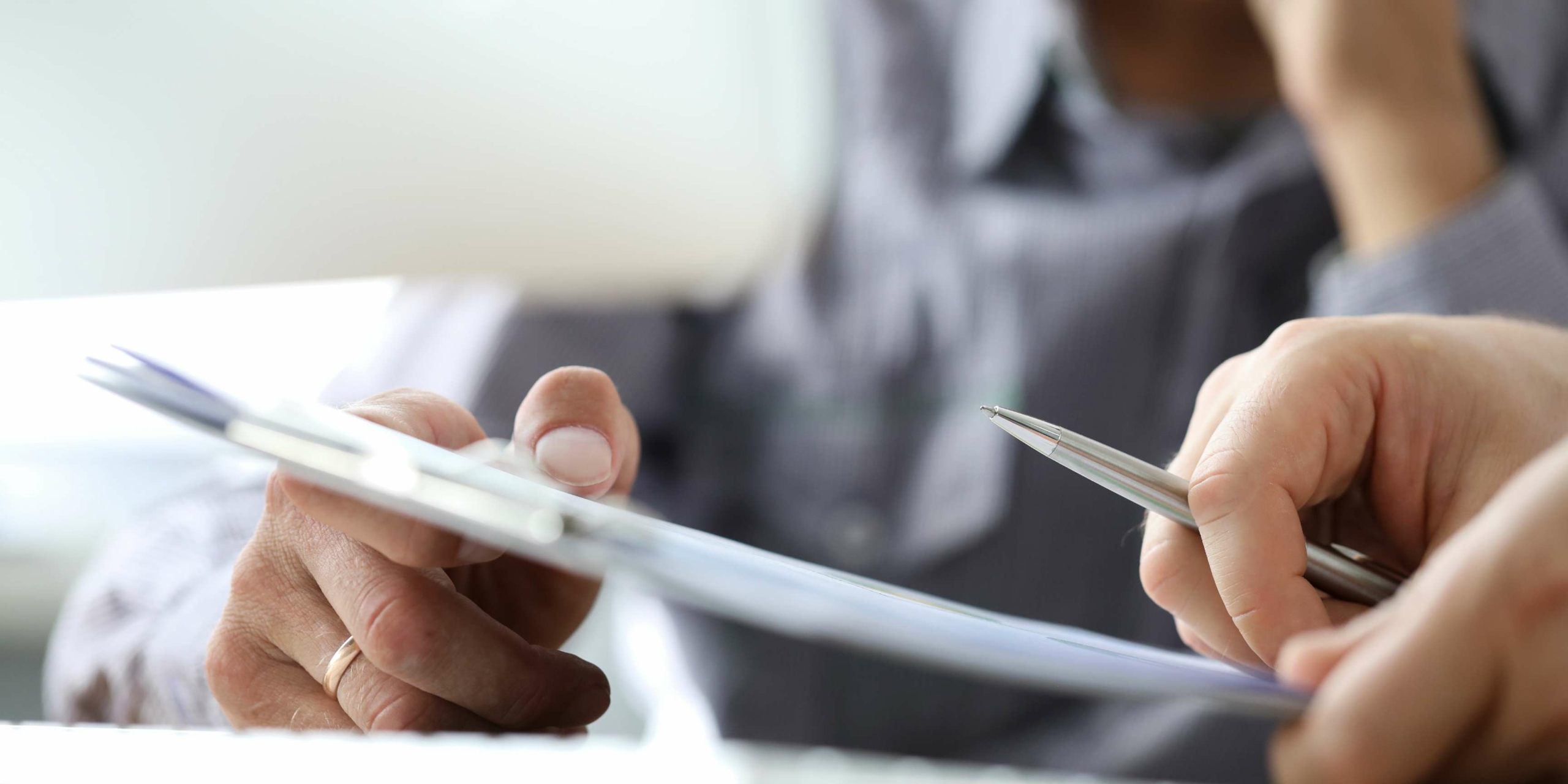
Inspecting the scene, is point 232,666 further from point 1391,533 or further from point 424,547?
point 1391,533

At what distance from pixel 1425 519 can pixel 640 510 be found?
112 mm

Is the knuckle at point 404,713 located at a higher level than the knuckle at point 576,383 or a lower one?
lower

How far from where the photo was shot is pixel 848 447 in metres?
0.45

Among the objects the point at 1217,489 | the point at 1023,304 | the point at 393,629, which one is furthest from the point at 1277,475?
the point at 1023,304

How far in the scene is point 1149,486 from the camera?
0.13 metres

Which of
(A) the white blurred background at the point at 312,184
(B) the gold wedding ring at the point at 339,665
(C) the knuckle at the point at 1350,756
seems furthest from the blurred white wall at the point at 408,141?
(C) the knuckle at the point at 1350,756

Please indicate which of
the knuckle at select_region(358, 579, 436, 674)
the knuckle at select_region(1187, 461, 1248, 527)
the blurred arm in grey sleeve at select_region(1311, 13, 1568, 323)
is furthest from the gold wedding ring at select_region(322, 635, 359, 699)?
the blurred arm in grey sleeve at select_region(1311, 13, 1568, 323)

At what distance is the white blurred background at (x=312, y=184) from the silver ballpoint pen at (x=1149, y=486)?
0.22ft

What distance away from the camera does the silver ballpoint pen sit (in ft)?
0.42

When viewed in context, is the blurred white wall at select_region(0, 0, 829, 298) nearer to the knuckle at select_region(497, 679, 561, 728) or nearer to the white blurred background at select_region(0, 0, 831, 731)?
the white blurred background at select_region(0, 0, 831, 731)

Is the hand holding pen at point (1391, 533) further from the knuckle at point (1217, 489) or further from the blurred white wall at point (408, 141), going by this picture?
the blurred white wall at point (408, 141)

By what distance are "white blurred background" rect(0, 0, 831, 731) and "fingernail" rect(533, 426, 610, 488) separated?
0.03m

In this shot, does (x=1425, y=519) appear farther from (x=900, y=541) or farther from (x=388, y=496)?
(x=900, y=541)

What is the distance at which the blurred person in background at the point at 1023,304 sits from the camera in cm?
27
